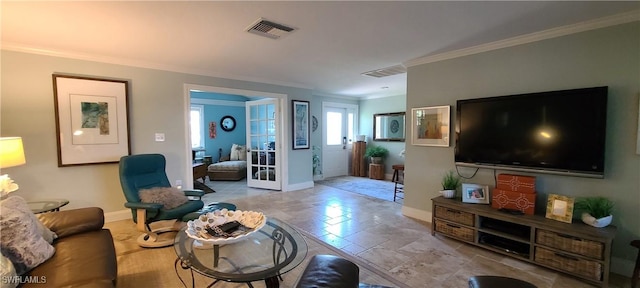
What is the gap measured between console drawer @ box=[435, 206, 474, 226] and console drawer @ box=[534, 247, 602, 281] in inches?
22.8

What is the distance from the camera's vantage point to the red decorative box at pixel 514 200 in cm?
251

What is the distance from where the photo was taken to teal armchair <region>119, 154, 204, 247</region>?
2.73 meters

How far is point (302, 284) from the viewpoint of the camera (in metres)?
1.38

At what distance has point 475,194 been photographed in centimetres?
286

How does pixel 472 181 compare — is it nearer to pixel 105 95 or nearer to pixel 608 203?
pixel 608 203

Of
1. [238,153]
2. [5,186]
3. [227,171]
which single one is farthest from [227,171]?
[5,186]

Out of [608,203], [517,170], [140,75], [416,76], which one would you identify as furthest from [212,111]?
[608,203]

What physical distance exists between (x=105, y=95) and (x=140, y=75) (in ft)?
1.65

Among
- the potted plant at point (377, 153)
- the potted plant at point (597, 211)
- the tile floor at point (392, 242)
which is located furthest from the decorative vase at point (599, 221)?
the potted plant at point (377, 153)

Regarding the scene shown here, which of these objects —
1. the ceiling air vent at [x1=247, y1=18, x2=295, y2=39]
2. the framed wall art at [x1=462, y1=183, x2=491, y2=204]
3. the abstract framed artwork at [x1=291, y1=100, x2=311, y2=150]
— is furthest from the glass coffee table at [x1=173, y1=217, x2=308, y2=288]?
the abstract framed artwork at [x1=291, y1=100, x2=311, y2=150]

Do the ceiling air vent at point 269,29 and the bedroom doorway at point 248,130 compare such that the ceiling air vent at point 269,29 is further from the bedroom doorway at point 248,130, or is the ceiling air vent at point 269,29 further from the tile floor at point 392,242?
the tile floor at point 392,242

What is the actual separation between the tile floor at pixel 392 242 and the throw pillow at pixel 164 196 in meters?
1.29

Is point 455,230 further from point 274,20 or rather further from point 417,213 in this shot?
point 274,20

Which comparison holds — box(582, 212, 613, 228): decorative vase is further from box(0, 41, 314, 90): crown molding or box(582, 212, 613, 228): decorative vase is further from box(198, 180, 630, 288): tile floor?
box(0, 41, 314, 90): crown molding
